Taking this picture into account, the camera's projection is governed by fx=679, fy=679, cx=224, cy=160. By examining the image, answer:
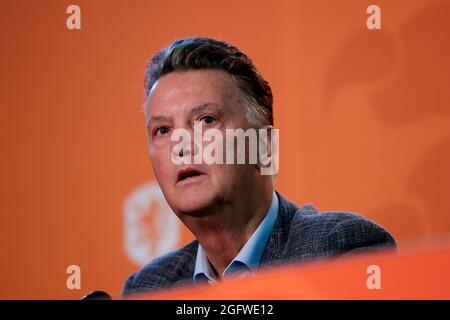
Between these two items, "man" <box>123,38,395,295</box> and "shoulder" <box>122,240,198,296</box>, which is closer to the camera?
"man" <box>123,38,395,295</box>

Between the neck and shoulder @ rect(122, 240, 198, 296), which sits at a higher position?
the neck

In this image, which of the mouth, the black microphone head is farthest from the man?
the black microphone head

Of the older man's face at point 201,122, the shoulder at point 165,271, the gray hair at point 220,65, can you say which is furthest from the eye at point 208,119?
the shoulder at point 165,271

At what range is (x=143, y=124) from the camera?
253cm

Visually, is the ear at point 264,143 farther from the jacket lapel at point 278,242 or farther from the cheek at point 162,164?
the cheek at point 162,164

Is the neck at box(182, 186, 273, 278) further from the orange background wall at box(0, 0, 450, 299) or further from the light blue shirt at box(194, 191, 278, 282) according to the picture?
the orange background wall at box(0, 0, 450, 299)

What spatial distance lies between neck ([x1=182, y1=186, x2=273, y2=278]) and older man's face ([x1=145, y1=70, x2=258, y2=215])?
0.04 metres

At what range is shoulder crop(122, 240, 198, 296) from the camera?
95.8 inches

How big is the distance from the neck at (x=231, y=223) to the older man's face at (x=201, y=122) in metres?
0.04

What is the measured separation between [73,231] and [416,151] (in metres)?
1.31

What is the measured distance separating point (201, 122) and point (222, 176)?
19cm

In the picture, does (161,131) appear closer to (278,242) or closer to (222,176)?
(222,176)

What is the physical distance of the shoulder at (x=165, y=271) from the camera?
243cm
